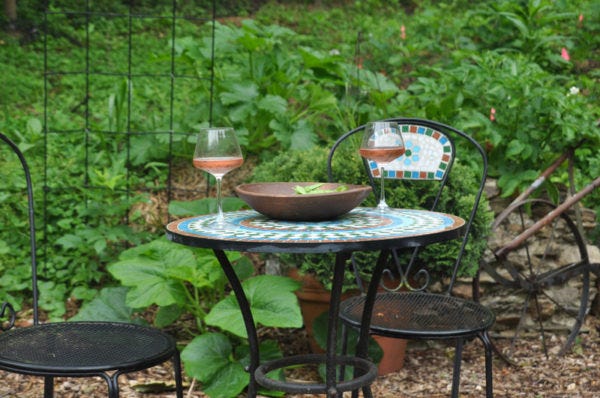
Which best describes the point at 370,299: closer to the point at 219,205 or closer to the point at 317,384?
the point at 317,384

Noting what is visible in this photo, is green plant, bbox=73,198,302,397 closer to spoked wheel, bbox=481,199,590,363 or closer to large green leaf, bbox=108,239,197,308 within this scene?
large green leaf, bbox=108,239,197,308

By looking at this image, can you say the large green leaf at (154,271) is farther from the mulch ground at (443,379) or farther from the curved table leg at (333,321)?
the curved table leg at (333,321)

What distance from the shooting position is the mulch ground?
3289 mm

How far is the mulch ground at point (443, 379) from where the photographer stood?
10.8ft

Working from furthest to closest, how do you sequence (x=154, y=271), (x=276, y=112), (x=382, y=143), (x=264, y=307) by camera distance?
(x=276, y=112), (x=154, y=271), (x=264, y=307), (x=382, y=143)

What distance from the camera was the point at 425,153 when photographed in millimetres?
3139

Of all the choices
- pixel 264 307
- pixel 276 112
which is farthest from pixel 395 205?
pixel 276 112

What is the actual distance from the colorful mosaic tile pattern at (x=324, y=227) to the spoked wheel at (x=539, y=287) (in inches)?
64.4

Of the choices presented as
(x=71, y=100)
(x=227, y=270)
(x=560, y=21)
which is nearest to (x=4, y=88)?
(x=71, y=100)

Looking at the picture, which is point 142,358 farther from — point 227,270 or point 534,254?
point 534,254

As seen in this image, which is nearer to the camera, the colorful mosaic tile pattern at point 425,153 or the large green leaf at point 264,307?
the large green leaf at point 264,307

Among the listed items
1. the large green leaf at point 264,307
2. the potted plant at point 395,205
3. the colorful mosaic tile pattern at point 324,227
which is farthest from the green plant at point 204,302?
the colorful mosaic tile pattern at point 324,227

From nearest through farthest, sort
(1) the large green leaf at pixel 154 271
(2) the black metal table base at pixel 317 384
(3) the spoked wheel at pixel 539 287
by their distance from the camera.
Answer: (2) the black metal table base at pixel 317 384, (1) the large green leaf at pixel 154 271, (3) the spoked wheel at pixel 539 287

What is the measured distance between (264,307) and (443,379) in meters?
0.92
